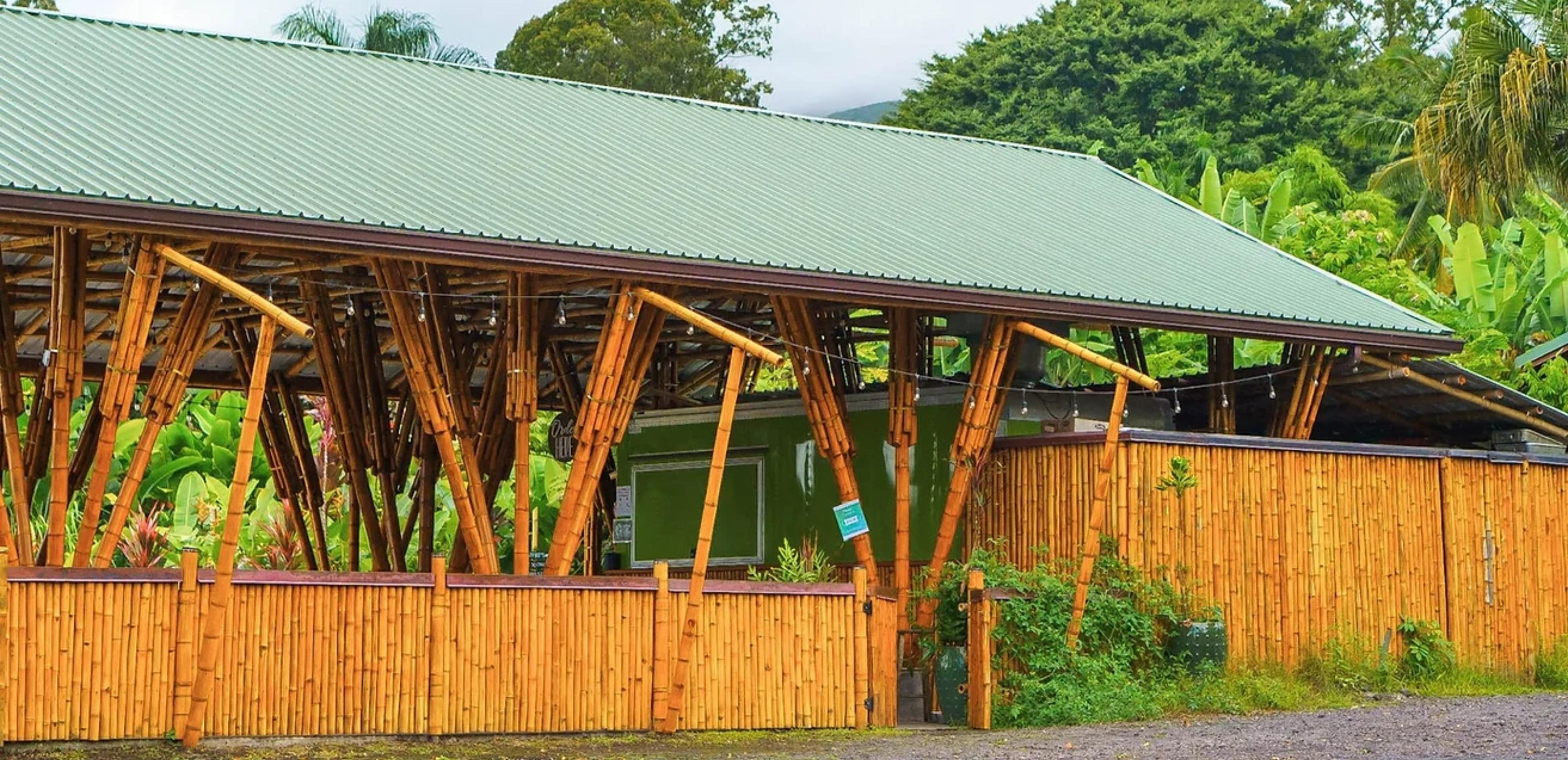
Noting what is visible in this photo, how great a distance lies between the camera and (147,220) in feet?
41.4

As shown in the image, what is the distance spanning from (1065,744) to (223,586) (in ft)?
18.5

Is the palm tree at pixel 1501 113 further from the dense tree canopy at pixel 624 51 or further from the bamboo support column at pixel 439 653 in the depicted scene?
the dense tree canopy at pixel 624 51

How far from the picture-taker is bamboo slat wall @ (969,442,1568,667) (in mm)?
16578

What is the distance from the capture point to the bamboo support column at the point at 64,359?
12930 mm

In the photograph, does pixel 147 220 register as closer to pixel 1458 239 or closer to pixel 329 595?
pixel 329 595

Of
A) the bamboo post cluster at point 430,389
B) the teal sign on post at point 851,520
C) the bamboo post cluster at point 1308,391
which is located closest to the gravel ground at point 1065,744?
the teal sign on post at point 851,520

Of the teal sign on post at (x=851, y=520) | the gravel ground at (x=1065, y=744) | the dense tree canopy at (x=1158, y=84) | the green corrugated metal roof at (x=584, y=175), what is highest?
the dense tree canopy at (x=1158, y=84)

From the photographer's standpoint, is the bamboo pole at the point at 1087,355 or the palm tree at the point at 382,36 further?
the palm tree at the point at 382,36

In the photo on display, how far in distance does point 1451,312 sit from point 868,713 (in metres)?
16.8

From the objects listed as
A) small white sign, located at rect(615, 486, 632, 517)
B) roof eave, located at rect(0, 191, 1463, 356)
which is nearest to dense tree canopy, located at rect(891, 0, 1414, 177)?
small white sign, located at rect(615, 486, 632, 517)

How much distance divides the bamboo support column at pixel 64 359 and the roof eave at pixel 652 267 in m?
0.93

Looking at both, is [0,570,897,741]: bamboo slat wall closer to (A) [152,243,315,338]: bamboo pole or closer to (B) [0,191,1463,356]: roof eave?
(A) [152,243,315,338]: bamboo pole

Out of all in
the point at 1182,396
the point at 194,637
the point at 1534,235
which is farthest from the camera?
the point at 1534,235

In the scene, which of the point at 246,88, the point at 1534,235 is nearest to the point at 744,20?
the point at 1534,235
